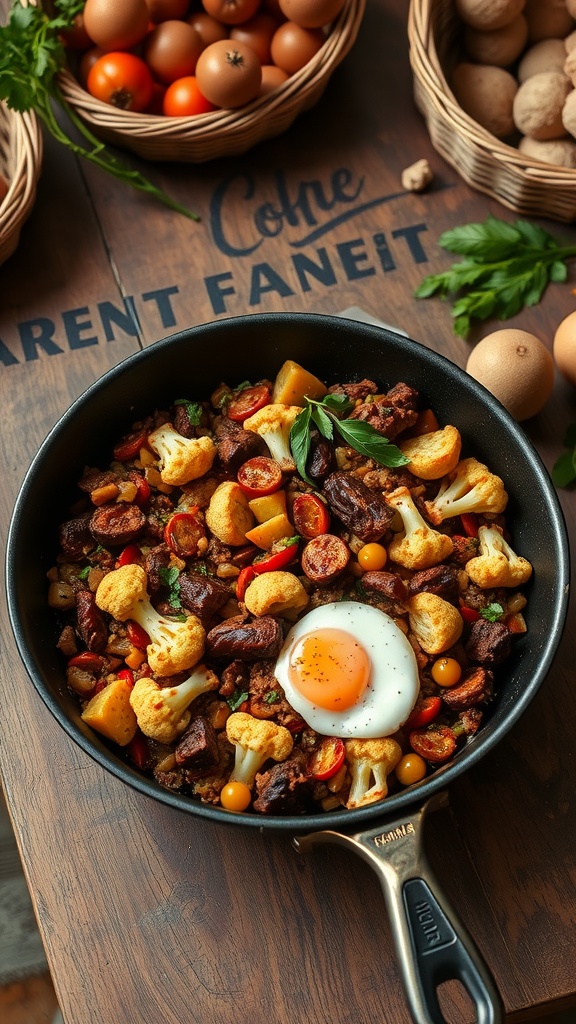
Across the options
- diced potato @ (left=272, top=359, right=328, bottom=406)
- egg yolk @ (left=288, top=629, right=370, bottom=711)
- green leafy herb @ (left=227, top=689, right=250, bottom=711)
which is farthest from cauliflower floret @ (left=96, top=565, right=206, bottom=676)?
diced potato @ (left=272, top=359, right=328, bottom=406)

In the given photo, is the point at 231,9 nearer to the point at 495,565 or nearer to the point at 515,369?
the point at 515,369

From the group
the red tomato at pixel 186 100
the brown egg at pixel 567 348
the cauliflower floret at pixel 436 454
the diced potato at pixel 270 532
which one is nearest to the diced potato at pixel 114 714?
the diced potato at pixel 270 532

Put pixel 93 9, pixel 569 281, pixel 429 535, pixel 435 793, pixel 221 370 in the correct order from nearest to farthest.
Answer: pixel 435 793, pixel 429 535, pixel 221 370, pixel 93 9, pixel 569 281

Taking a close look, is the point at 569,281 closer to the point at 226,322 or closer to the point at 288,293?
the point at 288,293

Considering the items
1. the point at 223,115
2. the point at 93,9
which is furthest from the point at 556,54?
the point at 93,9

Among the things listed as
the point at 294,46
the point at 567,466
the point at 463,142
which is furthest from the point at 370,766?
the point at 294,46

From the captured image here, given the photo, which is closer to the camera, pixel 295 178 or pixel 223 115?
pixel 223 115
